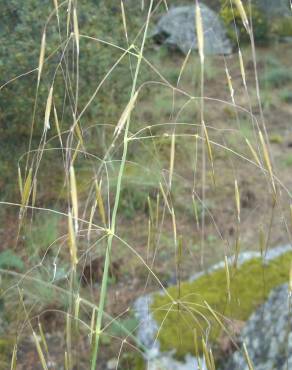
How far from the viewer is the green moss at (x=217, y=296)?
8.82 feet

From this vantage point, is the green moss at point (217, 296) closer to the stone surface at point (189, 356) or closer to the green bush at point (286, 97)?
the stone surface at point (189, 356)

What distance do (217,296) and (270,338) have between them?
0.52 metres

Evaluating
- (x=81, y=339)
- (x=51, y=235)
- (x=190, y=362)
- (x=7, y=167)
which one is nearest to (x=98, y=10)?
(x=7, y=167)

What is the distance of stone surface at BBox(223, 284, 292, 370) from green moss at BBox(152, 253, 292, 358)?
0.32ft

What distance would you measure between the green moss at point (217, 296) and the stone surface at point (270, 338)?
0.10 meters

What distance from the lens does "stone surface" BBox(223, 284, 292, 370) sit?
7.61 ft

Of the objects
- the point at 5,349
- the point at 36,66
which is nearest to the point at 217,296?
the point at 5,349

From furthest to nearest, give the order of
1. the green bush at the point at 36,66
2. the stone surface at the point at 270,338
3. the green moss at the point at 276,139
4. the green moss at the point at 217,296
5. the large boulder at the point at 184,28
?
the large boulder at the point at 184,28 → the green moss at the point at 276,139 → the green bush at the point at 36,66 → the green moss at the point at 217,296 → the stone surface at the point at 270,338

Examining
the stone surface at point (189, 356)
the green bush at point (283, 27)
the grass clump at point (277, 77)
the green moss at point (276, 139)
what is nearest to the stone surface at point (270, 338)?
the stone surface at point (189, 356)

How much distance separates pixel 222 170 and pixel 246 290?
206 centimetres

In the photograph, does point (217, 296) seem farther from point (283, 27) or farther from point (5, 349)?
point (283, 27)

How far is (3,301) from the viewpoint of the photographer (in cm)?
324

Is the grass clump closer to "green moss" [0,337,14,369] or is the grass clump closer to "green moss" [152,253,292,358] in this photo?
"green moss" [152,253,292,358]

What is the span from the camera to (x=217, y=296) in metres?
2.92
